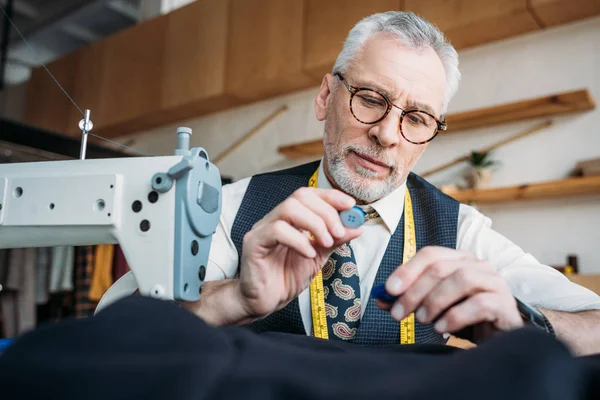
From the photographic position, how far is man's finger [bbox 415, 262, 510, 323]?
2.47 feet

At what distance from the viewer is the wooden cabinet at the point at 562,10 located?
112 inches

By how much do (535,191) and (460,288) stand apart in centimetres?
248

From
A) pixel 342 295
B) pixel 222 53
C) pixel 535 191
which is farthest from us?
pixel 222 53

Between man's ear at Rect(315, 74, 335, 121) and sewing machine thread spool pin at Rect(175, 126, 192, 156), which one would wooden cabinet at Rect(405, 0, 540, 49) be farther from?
sewing machine thread spool pin at Rect(175, 126, 192, 156)

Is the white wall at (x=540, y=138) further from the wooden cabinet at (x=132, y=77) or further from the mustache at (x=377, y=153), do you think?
the wooden cabinet at (x=132, y=77)

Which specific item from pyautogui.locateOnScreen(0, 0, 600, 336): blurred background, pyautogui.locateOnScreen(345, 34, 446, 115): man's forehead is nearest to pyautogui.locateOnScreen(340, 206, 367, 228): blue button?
pyautogui.locateOnScreen(345, 34, 446, 115): man's forehead

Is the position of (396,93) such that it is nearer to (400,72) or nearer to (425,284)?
(400,72)

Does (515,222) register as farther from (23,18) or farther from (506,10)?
(23,18)

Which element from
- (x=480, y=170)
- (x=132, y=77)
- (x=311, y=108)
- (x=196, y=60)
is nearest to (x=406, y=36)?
(x=480, y=170)

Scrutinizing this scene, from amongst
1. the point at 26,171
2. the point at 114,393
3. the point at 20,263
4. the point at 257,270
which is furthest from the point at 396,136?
the point at 20,263

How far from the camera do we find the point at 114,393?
381 mm

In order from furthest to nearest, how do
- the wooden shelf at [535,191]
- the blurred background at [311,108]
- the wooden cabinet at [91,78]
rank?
1. the wooden cabinet at [91,78]
2. the blurred background at [311,108]
3. the wooden shelf at [535,191]

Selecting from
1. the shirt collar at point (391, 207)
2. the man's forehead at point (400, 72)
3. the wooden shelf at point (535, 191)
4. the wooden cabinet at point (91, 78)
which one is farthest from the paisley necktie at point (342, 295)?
the wooden cabinet at point (91, 78)

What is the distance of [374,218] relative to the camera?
1.52 m
